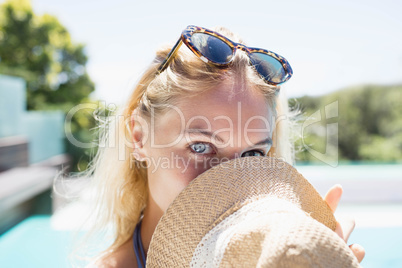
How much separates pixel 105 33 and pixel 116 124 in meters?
19.4

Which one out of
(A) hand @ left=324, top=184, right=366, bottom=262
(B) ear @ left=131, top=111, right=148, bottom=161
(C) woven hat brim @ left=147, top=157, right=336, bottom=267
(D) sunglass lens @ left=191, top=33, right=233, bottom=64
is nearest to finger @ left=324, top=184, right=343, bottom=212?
(A) hand @ left=324, top=184, right=366, bottom=262

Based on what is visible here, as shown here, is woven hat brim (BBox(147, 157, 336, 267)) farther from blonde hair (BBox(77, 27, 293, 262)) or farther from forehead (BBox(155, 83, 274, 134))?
blonde hair (BBox(77, 27, 293, 262))

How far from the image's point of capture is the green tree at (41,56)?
18.1 meters

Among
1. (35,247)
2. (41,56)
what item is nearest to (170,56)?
(35,247)

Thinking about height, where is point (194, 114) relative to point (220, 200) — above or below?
above

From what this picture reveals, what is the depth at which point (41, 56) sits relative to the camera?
18.6m

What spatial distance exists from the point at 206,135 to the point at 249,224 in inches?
22.5

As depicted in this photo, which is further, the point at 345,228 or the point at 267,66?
the point at 267,66

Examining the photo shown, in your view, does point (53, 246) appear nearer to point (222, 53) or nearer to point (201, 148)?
point (201, 148)

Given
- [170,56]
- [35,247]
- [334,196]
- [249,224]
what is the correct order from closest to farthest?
[249,224], [334,196], [170,56], [35,247]

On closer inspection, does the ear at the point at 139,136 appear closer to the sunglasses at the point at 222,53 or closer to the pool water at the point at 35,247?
the sunglasses at the point at 222,53

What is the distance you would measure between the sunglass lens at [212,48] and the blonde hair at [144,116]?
0.04 meters

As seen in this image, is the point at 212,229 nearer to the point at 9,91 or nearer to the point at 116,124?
the point at 116,124

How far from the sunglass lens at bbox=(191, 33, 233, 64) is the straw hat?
1.80 feet
